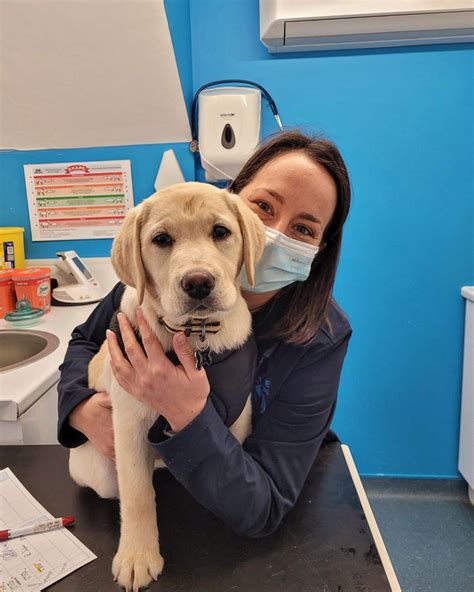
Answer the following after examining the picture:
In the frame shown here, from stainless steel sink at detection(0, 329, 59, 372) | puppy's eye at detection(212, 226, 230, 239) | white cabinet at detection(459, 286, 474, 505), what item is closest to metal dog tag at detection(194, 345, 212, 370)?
puppy's eye at detection(212, 226, 230, 239)

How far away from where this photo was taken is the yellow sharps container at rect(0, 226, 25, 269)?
2.38m

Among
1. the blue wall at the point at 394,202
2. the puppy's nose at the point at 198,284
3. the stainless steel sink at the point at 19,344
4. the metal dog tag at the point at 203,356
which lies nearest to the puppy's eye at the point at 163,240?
the puppy's nose at the point at 198,284

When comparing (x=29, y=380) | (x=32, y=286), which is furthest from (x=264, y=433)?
(x=32, y=286)

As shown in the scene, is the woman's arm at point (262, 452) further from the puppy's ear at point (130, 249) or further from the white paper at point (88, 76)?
the white paper at point (88, 76)

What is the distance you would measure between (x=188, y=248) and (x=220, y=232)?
10 cm

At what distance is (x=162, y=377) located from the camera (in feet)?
2.90

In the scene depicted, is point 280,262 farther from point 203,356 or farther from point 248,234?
point 203,356

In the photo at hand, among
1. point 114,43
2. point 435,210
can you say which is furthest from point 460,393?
point 114,43

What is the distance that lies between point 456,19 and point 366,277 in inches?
48.2

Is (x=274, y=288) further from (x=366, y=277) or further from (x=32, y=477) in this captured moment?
(x=366, y=277)

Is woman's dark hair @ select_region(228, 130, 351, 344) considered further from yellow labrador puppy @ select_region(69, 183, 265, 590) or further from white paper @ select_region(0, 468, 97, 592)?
white paper @ select_region(0, 468, 97, 592)

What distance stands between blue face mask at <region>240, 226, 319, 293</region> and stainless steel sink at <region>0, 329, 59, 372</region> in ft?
3.64

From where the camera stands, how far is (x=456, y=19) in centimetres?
194

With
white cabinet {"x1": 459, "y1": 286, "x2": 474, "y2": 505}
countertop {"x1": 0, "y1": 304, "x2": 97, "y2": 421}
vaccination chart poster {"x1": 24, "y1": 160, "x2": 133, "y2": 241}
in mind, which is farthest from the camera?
vaccination chart poster {"x1": 24, "y1": 160, "x2": 133, "y2": 241}
